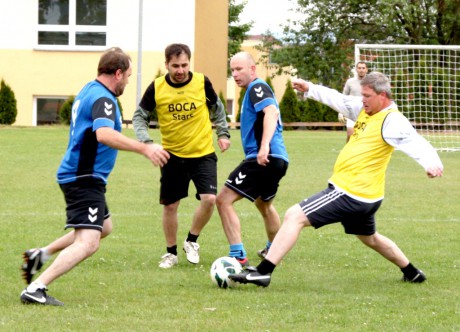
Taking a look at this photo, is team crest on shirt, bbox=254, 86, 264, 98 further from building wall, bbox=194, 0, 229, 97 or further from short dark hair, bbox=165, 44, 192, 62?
building wall, bbox=194, 0, 229, 97

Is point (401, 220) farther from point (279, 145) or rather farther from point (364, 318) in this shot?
point (364, 318)

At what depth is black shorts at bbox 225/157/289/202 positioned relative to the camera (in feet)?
30.1

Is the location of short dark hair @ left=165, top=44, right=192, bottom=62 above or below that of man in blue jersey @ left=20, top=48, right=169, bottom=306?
above

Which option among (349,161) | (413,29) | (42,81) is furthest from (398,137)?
(413,29)

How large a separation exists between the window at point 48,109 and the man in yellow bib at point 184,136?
31292 mm

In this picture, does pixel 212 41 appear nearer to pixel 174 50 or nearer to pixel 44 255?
pixel 174 50

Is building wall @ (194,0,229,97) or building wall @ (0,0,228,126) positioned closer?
building wall @ (0,0,228,126)

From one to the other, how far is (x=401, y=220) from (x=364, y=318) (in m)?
5.81

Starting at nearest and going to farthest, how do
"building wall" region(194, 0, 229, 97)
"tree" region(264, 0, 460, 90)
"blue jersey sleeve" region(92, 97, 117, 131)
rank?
"blue jersey sleeve" region(92, 97, 117, 131)
"building wall" region(194, 0, 229, 97)
"tree" region(264, 0, 460, 90)

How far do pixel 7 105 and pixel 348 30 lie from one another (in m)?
21.0

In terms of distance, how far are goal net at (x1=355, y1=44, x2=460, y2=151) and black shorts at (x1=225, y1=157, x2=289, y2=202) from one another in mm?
18829

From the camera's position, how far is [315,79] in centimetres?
5178

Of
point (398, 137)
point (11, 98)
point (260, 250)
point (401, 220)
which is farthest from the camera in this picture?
point (11, 98)

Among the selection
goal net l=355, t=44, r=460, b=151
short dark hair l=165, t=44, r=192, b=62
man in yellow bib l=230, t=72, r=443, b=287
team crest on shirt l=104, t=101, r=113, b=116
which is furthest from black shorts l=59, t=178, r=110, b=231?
goal net l=355, t=44, r=460, b=151
